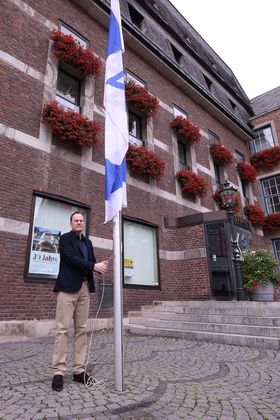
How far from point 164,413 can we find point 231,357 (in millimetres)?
2514

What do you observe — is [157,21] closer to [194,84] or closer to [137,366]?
[194,84]

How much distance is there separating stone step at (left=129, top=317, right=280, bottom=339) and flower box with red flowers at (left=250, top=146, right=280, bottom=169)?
14641 millimetres

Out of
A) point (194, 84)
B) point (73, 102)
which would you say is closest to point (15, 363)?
point (73, 102)

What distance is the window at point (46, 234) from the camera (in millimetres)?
7500

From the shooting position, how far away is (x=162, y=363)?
4.39m

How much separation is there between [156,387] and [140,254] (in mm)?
7260

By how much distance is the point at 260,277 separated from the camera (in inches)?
354

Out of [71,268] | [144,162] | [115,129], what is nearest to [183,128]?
[144,162]

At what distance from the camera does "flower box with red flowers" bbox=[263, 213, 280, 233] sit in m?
17.7

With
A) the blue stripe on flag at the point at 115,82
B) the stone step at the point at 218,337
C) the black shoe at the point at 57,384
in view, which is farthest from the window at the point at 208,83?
the black shoe at the point at 57,384

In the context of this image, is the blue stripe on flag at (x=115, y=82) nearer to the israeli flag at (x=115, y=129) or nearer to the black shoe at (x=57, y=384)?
the israeli flag at (x=115, y=129)

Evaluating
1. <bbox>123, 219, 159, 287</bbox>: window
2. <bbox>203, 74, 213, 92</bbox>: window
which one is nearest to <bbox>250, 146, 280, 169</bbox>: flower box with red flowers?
<bbox>203, 74, 213, 92</bbox>: window

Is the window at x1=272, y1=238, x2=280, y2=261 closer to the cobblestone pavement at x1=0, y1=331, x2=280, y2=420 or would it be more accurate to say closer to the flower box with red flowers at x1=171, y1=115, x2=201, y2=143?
the flower box with red flowers at x1=171, y1=115, x2=201, y2=143

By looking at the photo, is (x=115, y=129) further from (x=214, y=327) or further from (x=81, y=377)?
(x=214, y=327)
